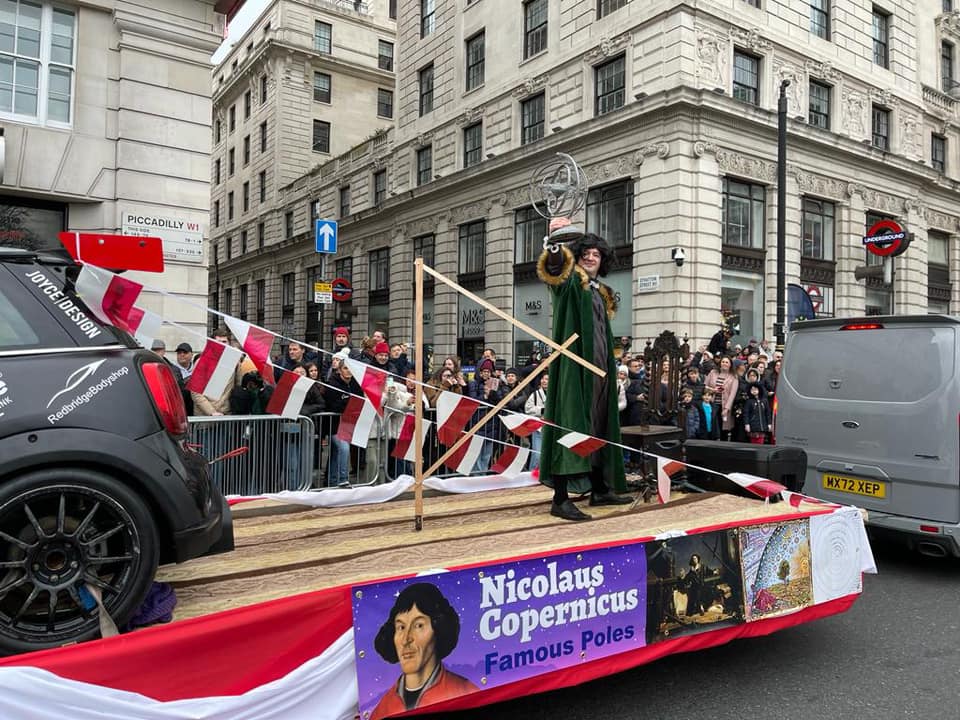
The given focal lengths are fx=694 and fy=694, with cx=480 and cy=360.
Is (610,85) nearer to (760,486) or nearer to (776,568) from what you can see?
(760,486)

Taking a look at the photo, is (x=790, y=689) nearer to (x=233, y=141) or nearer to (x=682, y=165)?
(x=682, y=165)

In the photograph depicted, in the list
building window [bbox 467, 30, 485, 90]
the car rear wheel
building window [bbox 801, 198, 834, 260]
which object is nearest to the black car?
the car rear wheel

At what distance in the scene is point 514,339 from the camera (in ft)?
80.8

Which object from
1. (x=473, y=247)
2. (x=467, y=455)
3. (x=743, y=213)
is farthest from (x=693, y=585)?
(x=473, y=247)

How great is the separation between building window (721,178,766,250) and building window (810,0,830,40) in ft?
21.2

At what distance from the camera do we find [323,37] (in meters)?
42.5

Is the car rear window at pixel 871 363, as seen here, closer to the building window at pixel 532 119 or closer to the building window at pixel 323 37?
the building window at pixel 532 119

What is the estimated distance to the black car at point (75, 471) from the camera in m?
2.46

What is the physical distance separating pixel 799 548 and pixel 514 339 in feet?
68.1

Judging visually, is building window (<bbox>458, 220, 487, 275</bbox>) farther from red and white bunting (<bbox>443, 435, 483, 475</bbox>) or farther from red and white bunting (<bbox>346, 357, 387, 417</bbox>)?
red and white bunting (<bbox>346, 357, 387, 417</bbox>)

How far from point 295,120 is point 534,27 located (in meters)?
21.1

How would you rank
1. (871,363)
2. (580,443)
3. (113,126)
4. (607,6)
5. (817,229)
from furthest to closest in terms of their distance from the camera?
(817,229), (607,6), (113,126), (871,363), (580,443)

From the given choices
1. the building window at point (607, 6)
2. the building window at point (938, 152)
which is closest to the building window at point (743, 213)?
the building window at point (607, 6)

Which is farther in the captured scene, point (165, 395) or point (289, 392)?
point (289, 392)
